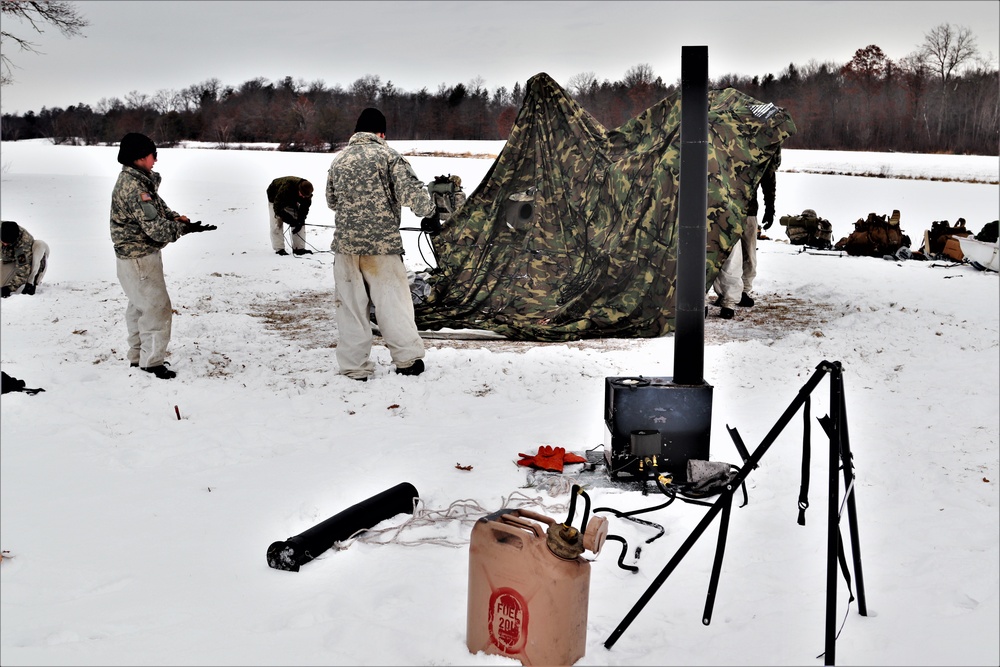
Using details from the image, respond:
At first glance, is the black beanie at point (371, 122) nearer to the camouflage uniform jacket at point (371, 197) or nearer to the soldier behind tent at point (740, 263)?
the camouflage uniform jacket at point (371, 197)

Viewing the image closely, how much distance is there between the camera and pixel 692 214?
394cm

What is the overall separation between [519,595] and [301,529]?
149 centimetres

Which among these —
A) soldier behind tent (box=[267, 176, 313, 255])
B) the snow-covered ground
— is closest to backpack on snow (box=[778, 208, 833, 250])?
the snow-covered ground

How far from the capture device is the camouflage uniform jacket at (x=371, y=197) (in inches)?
232

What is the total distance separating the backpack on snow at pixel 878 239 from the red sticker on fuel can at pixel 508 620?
10.8 m

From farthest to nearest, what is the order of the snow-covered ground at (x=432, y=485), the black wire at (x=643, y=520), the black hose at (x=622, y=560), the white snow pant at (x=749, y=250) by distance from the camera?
the white snow pant at (x=749, y=250)
the black wire at (x=643, y=520)
the black hose at (x=622, y=560)
the snow-covered ground at (x=432, y=485)

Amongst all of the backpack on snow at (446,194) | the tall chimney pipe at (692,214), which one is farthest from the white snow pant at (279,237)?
the tall chimney pipe at (692,214)

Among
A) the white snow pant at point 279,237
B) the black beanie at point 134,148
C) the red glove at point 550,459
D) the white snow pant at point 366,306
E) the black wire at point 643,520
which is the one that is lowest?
the black wire at point 643,520

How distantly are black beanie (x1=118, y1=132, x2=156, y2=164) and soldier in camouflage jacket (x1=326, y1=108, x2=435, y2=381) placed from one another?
124 centimetres

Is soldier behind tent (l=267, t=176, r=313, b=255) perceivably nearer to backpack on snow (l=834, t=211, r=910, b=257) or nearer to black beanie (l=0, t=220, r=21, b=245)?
black beanie (l=0, t=220, r=21, b=245)

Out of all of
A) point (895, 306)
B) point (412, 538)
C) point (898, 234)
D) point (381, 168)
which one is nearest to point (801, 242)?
point (898, 234)

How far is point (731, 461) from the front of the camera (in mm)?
4465

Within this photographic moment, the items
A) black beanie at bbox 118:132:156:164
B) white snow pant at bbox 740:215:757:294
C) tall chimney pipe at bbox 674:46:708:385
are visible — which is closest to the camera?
tall chimney pipe at bbox 674:46:708:385

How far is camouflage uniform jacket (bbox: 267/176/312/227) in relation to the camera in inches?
456
